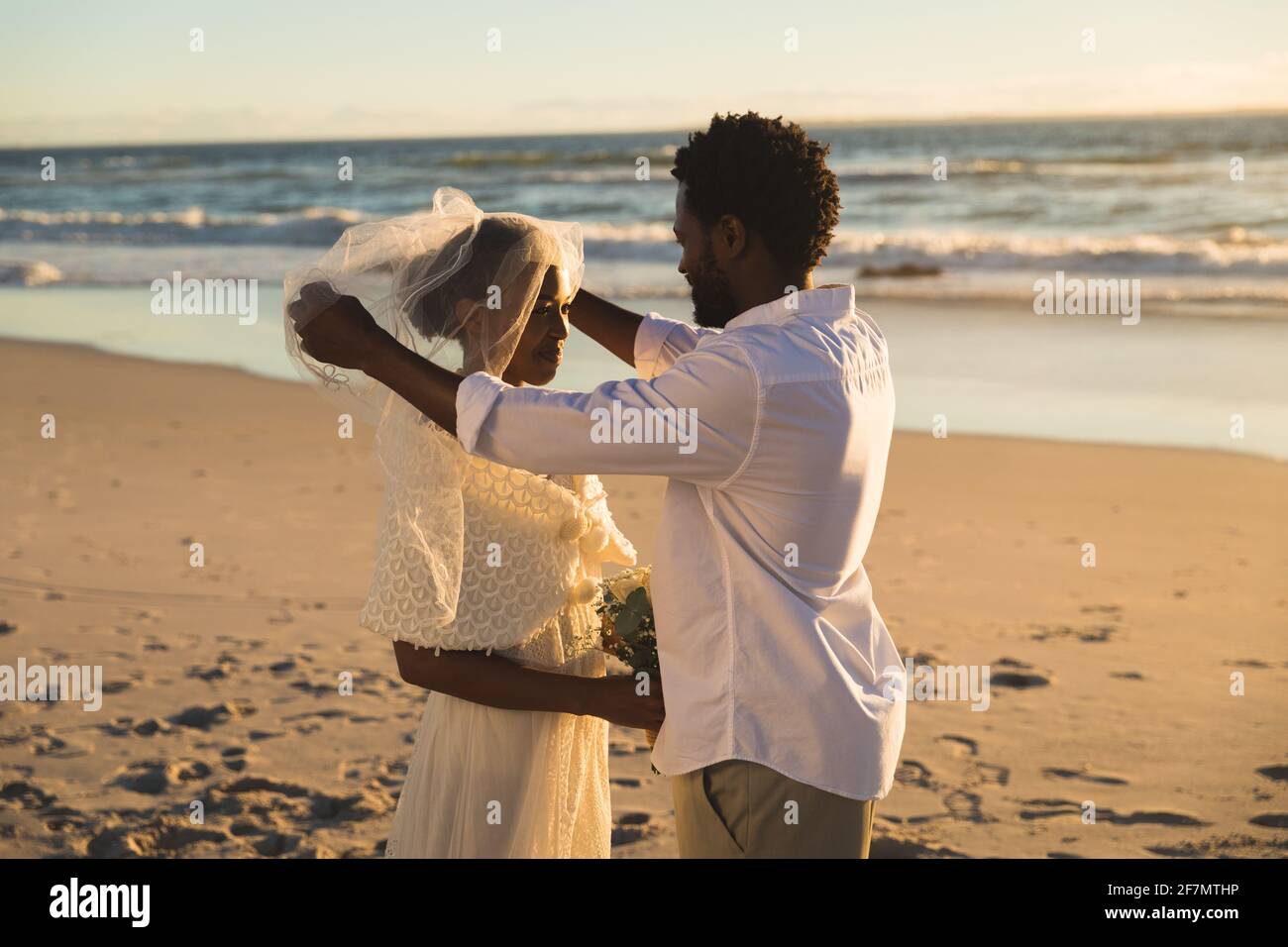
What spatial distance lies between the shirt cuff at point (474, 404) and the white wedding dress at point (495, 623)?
255mm

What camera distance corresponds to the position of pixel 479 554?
9.32 feet

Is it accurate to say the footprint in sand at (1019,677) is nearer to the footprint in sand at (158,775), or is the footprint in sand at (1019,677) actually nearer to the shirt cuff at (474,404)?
the footprint in sand at (158,775)

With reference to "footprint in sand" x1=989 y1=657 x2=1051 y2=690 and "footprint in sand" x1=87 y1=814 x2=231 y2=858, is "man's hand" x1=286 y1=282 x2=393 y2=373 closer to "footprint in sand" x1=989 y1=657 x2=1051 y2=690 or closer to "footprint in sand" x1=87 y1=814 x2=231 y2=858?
"footprint in sand" x1=87 y1=814 x2=231 y2=858

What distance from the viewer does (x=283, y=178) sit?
3978cm

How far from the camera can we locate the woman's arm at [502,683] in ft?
9.20

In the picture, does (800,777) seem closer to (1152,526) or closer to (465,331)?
(465,331)

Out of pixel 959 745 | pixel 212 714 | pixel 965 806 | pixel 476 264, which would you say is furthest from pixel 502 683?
pixel 212 714

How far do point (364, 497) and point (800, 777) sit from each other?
690 centimetres

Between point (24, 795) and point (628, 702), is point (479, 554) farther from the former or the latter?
point (24, 795)

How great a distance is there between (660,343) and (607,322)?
17 centimetres

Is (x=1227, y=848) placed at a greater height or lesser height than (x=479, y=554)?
lesser

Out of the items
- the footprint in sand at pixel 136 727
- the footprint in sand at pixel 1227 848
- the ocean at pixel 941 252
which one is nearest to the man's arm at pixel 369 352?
the footprint in sand at pixel 1227 848

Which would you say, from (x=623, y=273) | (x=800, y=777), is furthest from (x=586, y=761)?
(x=623, y=273)
